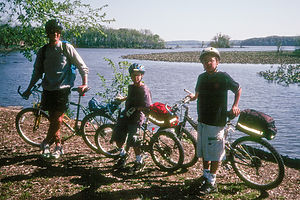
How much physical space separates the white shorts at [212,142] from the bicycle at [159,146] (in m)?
0.67

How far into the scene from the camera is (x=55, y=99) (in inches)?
200

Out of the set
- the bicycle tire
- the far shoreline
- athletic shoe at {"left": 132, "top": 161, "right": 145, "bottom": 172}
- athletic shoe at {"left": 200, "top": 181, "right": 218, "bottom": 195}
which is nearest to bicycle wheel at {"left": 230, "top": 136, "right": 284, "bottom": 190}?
athletic shoe at {"left": 200, "top": 181, "right": 218, "bottom": 195}

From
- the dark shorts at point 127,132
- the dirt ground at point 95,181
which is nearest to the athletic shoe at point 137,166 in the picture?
the dirt ground at point 95,181

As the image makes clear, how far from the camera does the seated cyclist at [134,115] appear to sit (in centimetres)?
493

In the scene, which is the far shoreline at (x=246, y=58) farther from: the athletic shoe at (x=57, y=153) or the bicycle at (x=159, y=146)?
the athletic shoe at (x=57, y=153)

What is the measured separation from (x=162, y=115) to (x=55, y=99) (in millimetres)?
2126

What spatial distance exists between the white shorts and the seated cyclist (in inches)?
48.3

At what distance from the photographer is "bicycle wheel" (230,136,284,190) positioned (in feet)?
15.3

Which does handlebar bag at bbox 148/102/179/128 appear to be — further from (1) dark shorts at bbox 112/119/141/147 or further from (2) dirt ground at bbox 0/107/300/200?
(2) dirt ground at bbox 0/107/300/200

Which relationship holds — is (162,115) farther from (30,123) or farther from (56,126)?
(30,123)

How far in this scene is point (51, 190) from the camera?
4.47 m

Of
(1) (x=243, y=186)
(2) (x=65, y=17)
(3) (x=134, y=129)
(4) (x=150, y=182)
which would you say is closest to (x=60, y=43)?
(3) (x=134, y=129)

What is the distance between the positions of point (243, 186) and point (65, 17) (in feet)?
30.0

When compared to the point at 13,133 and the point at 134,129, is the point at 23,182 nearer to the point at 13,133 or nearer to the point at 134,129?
the point at 134,129
